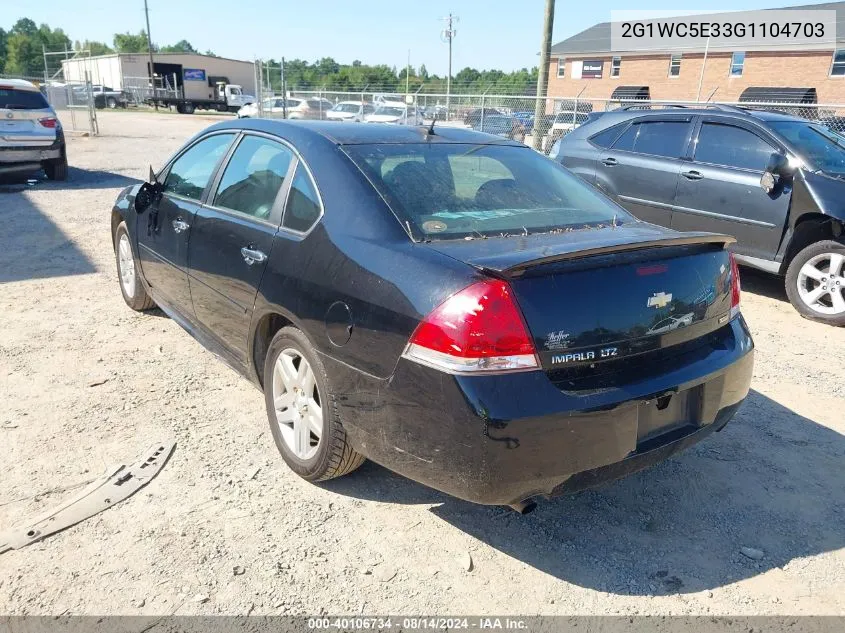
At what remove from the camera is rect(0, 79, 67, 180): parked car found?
11805 mm

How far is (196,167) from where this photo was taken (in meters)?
4.21

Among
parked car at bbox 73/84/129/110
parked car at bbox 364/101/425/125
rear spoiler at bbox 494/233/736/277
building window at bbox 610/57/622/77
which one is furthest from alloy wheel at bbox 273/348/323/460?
parked car at bbox 73/84/129/110

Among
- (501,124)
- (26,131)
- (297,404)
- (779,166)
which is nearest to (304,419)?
(297,404)

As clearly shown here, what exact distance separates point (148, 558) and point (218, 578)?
32 centimetres

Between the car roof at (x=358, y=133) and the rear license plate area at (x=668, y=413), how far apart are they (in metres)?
1.79

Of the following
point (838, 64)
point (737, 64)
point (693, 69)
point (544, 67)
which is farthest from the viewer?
point (693, 69)

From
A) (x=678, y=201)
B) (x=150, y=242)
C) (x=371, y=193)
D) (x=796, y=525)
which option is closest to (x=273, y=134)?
(x=371, y=193)

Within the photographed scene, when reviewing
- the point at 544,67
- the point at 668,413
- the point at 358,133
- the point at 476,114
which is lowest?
the point at 668,413

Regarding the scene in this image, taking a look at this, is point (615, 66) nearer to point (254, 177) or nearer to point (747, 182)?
point (747, 182)

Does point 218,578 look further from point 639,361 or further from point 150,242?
point 150,242

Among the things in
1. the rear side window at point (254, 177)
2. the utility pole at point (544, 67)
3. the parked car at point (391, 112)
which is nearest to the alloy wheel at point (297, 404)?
the rear side window at point (254, 177)

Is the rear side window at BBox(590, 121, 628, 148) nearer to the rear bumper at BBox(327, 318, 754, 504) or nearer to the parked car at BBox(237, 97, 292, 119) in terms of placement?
the rear bumper at BBox(327, 318, 754, 504)

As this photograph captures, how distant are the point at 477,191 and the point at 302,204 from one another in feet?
2.78

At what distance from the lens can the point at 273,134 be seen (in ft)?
11.5
